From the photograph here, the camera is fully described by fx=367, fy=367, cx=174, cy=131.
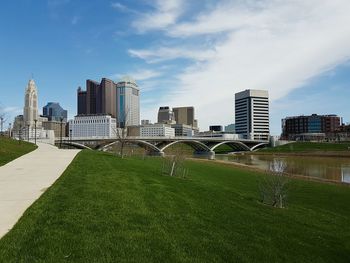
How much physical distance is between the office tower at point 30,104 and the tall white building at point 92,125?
16.0 m

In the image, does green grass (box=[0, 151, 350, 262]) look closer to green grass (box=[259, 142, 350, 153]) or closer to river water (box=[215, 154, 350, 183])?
river water (box=[215, 154, 350, 183])

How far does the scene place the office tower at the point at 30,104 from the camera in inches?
5827

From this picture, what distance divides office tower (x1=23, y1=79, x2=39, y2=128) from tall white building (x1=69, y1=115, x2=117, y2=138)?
1600 centimetres

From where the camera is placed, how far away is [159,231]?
292 inches

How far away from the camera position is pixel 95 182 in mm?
13391

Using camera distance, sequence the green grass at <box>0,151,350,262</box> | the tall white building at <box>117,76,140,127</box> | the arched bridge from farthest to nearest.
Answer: the tall white building at <box>117,76,140,127</box> < the arched bridge < the green grass at <box>0,151,350,262</box>

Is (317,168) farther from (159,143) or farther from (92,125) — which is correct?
(92,125)

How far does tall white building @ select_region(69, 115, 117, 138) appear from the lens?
5436 inches

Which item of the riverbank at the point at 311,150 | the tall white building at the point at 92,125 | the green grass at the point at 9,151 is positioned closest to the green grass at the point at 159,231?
the green grass at the point at 9,151

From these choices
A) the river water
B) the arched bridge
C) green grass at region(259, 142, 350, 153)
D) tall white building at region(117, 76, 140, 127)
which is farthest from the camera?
tall white building at region(117, 76, 140, 127)

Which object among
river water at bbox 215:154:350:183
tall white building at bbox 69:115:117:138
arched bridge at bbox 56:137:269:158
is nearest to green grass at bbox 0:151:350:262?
river water at bbox 215:154:350:183

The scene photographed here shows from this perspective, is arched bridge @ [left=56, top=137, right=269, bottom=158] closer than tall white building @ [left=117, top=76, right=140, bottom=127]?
Yes

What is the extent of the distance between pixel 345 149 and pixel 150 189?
111292mm

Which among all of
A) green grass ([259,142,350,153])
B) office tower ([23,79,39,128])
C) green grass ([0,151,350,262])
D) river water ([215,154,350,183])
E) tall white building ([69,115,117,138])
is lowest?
river water ([215,154,350,183])
